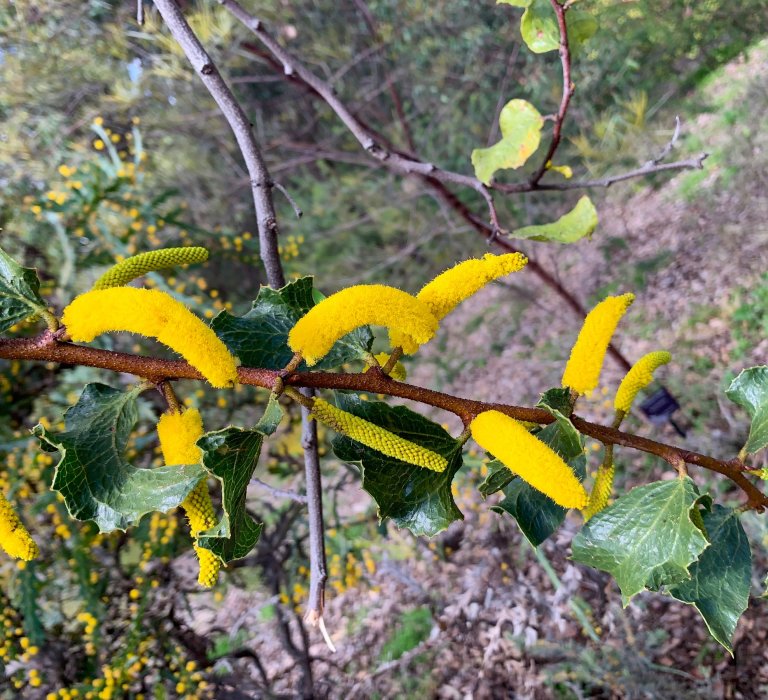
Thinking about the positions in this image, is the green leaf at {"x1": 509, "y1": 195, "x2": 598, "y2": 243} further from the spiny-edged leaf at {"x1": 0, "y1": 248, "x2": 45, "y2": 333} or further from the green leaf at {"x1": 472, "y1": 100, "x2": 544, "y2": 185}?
the spiny-edged leaf at {"x1": 0, "y1": 248, "x2": 45, "y2": 333}

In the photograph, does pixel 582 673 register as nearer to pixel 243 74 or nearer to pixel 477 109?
pixel 477 109

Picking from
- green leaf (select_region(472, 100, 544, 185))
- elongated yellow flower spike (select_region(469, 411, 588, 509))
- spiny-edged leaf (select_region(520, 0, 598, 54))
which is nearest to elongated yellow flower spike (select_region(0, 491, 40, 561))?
elongated yellow flower spike (select_region(469, 411, 588, 509))

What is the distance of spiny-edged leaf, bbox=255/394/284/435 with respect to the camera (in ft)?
1.97

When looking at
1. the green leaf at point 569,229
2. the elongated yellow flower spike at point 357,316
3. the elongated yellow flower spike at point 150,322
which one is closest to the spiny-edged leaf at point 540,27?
the green leaf at point 569,229

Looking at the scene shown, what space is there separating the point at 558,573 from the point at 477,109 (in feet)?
10.1

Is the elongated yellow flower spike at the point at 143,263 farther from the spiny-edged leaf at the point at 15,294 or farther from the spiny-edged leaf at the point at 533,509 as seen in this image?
the spiny-edged leaf at the point at 533,509

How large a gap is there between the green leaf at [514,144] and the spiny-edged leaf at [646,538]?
0.66 m

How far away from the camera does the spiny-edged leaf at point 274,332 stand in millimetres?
721

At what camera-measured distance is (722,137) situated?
366 centimetres

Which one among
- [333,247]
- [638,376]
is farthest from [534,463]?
[333,247]

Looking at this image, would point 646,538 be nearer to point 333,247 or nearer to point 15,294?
point 15,294

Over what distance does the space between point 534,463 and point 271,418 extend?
26 centimetres

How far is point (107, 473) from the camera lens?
0.62 meters

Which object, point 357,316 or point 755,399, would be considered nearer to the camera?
point 357,316
